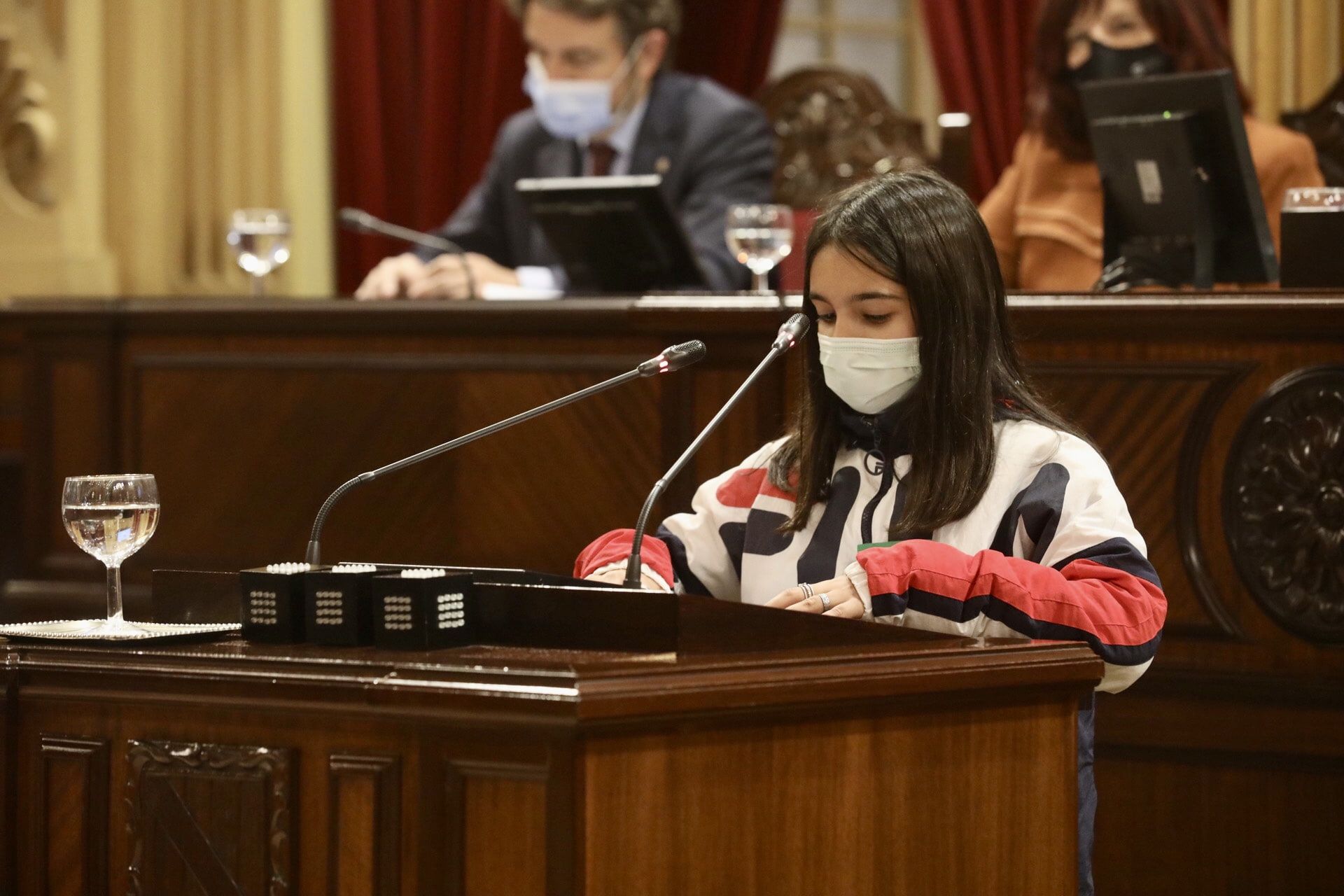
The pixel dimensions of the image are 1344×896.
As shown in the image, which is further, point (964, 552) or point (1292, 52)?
point (1292, 52)

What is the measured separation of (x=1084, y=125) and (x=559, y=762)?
2.78m

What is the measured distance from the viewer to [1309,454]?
2.79m

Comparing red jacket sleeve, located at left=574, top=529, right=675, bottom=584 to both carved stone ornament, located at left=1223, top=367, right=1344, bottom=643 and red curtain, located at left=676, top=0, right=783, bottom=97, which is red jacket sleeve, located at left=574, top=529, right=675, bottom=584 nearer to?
carved stone ornament, located at left=1223, top=367, right=1344, bottom=643

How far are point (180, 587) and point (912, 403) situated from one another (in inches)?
31.0

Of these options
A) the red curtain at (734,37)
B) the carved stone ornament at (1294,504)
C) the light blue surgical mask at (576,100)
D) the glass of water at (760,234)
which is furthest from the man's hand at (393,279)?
the carved stone ornament at (1294,504)

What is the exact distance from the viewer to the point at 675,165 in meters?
4.68

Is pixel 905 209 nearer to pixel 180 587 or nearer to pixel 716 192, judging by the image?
pixel 180 587

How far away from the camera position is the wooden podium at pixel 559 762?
4.66 ft

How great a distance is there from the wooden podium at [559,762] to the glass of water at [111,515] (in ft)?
0.68

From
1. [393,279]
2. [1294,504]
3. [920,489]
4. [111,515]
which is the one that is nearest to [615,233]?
[393,279]

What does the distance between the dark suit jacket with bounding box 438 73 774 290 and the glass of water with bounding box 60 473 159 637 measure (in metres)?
2.67

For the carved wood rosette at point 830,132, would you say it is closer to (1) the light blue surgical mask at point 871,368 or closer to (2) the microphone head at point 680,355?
(1) the light blue surgical mask at point 871,368

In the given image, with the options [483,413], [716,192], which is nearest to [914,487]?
[483,413]

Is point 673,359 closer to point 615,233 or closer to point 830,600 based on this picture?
point 830,600
